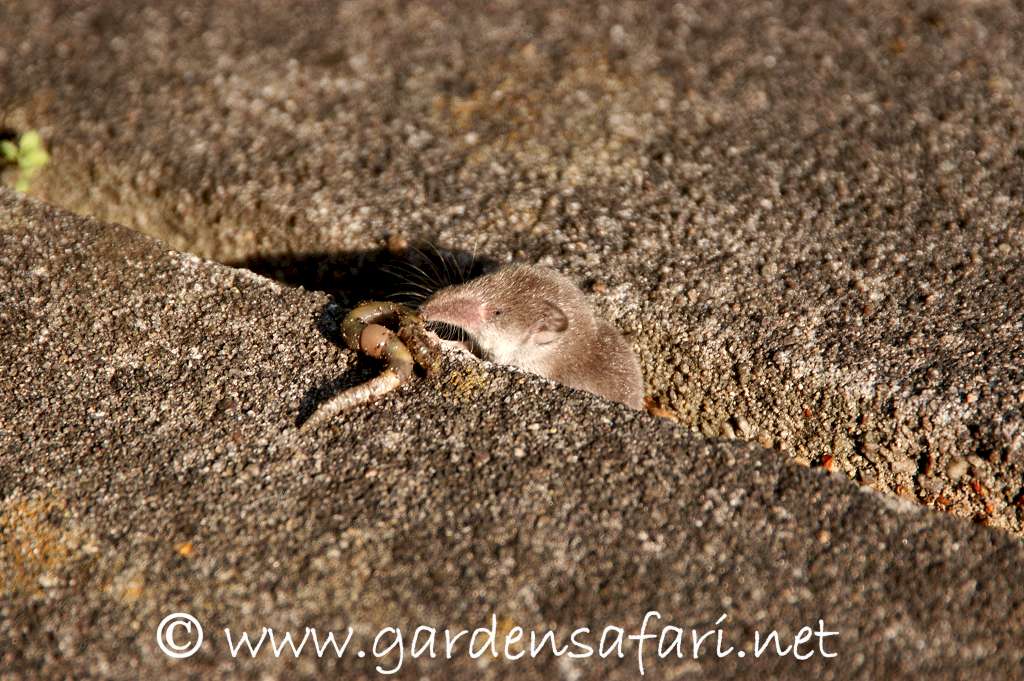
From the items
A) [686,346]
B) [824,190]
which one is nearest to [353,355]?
[686,346]

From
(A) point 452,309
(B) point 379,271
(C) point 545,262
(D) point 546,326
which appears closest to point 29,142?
(B) point 379,271

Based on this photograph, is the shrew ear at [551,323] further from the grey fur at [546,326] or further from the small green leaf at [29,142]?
the small green leaf at [29,142]

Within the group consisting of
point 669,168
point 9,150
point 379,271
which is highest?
point 669,168

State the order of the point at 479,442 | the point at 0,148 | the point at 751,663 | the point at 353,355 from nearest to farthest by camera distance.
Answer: the point at 751,663 < the point at 479,442 < the point at 353,355 < the point at 0,148

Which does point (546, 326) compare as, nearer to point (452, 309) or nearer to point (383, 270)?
point (452, 309)

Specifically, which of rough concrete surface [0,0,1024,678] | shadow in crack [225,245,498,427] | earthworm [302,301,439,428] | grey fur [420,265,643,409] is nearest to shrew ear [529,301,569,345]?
grey fur [420,265,643,409]

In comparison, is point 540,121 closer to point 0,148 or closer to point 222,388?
point 222,388

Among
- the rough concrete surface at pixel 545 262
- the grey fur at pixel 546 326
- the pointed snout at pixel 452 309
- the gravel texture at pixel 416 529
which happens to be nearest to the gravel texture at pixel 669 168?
the rough concrete surface at pixel 545 262

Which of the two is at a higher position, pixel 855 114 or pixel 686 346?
pixel 855 114
